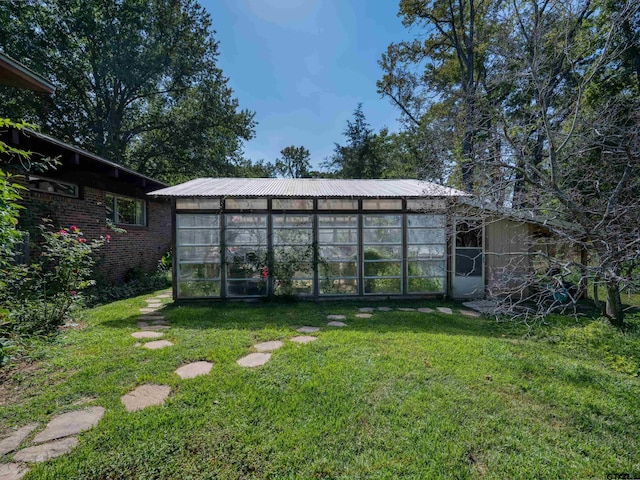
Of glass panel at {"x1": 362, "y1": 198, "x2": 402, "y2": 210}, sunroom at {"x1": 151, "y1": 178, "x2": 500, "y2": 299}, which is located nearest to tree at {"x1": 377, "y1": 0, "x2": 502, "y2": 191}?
glass panel at {"x1": 362, "y1": 198, "x2": 402, "y2": 210}

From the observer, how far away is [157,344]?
3949 millimetres

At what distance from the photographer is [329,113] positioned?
1758 cm

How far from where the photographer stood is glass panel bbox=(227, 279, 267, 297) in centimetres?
679

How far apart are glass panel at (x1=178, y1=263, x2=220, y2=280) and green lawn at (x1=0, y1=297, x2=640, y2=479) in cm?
226

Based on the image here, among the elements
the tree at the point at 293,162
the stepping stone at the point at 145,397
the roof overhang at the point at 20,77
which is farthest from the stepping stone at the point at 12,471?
the tree at the point at 293,162

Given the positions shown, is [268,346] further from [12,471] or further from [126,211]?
[126,211]

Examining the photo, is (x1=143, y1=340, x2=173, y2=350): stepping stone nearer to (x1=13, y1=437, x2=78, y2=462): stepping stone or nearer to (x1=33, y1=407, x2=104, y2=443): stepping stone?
(x1=33, y1=407, x2=104, y2=443): stepping stone

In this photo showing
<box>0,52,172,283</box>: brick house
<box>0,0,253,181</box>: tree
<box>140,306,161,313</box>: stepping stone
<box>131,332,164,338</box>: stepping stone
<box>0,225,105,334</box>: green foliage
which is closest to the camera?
<box>0,225,105,334</box>: green foliage

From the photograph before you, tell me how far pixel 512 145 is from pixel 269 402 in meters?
4.83

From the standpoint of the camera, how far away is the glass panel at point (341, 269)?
6969mm

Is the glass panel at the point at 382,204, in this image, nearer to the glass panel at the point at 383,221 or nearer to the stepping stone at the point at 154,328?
the glass panel at the point at 383,221

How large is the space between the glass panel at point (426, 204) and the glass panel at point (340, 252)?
180 cm

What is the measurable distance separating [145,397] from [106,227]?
6.95m

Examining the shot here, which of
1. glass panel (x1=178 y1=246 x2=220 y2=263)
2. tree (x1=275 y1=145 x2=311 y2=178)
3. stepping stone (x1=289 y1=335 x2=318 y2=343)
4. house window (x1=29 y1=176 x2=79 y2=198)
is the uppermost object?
tree (x1=275 y1=145 x2=311 y2=178)
